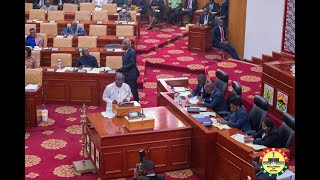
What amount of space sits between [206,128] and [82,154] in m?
2.07

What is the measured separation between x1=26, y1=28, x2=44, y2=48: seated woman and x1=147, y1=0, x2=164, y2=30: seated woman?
5.35 metres

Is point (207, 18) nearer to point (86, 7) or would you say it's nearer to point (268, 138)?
point (86, 7)

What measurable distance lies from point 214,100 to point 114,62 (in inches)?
131

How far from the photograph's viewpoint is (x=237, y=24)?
537 inches

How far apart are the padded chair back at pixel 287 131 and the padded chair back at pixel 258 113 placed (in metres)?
0.59

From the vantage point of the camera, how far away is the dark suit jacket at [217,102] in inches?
331

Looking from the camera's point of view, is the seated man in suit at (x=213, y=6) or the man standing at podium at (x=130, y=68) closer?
the man standing at podium at (x=130, y=68)

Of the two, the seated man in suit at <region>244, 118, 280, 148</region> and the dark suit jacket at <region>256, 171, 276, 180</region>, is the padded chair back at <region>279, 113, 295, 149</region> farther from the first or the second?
the dark suit jacket at <region>256, 171, 276, 180</region>

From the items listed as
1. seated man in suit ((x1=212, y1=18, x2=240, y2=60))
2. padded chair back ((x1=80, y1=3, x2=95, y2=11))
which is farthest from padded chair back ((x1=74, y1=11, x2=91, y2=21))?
seated man in suit ((x1=212, y1=18, x2=240, y2=60))

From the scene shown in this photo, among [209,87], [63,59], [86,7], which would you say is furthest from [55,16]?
[209,87]

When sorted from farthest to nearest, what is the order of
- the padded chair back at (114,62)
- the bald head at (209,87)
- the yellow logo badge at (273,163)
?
the padded chair back at (114,62) < the bald head at (209,87) < the yellow logo badge at (273,163)

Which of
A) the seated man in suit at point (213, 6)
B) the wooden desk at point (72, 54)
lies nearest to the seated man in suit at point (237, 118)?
the wooden desk at point (72, 54)

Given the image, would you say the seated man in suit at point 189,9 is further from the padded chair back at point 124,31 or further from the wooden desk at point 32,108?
the wooden desk at point 32,108
